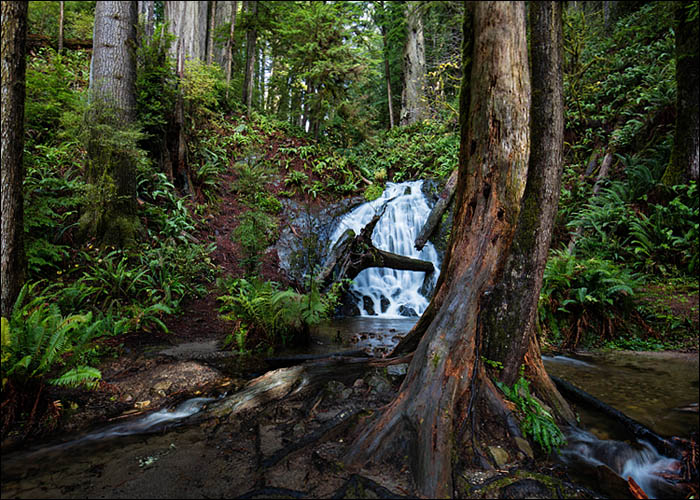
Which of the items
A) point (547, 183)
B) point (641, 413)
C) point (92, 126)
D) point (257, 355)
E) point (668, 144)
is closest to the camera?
point (547, 183)

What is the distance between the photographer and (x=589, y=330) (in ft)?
19.7

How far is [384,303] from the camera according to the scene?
32.7ft

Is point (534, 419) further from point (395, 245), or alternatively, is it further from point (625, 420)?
point (395, 245)

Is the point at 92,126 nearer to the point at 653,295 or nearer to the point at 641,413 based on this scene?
the point at 641,413

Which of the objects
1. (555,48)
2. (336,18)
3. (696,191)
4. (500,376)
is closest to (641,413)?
(500,376)

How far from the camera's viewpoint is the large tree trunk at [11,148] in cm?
401

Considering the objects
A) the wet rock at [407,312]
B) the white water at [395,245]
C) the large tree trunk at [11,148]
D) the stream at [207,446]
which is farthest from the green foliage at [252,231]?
the wet rock at [407,312]

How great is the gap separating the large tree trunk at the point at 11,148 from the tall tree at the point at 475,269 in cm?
428

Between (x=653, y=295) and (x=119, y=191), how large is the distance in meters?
9.95

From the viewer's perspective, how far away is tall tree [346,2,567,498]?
2527mm

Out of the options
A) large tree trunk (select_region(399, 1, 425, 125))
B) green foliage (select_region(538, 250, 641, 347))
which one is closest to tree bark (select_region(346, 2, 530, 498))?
green foliage (select_region(538, 250, 641, 347))

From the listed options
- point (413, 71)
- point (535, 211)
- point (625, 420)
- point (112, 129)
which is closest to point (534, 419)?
point (625, 420)

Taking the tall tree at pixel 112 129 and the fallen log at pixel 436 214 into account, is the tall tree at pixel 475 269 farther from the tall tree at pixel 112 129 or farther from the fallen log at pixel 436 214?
the fallen log at pixel 436 214

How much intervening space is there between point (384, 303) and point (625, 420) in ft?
22.9
